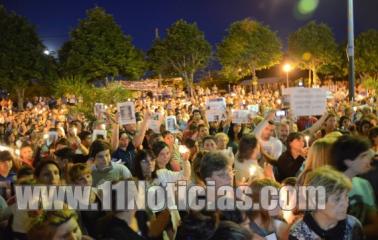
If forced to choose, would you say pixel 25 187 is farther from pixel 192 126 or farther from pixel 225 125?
pixel 225 125

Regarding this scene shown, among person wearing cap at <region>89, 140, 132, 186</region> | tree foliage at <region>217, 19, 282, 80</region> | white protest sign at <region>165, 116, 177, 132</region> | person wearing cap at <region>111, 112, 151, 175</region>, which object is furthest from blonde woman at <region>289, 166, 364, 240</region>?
tree foliage at <region>217, 19, 282, 80</region>

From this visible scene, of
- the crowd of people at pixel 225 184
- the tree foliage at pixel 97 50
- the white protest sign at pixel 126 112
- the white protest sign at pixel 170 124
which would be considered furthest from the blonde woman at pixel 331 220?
the tree foliage at pixel 97 50

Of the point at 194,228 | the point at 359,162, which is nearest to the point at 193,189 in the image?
the point at 194,228

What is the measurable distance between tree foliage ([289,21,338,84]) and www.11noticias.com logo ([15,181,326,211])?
43637 millimetres

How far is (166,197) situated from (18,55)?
116ft

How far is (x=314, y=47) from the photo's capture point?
46.2m

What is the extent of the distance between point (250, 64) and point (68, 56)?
17.4 meters

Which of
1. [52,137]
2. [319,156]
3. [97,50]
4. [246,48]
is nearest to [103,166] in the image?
[319,156]

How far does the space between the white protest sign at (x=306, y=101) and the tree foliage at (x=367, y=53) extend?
1601 inches

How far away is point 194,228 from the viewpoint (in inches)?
126

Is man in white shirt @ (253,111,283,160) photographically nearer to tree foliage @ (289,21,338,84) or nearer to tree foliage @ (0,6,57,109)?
tree foliage @ (0,6,57,109)

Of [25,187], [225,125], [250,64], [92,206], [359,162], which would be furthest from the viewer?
[250,64]

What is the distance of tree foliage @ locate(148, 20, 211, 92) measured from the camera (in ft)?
149

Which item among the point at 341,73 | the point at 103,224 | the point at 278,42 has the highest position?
the point at 278,42
